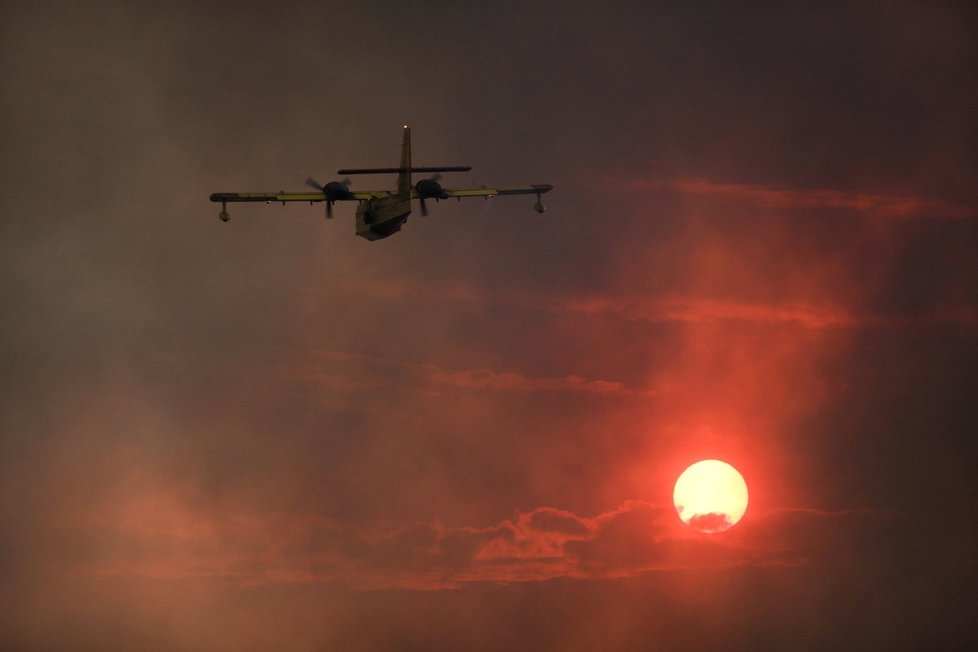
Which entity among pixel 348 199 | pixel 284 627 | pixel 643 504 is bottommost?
pixel 284 627

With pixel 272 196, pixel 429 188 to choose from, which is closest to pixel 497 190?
pixel 429 188

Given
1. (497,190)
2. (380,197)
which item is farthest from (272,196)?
(497,190)

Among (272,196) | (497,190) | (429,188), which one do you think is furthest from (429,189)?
(272,196)

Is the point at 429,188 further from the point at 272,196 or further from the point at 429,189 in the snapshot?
the point at 272,196

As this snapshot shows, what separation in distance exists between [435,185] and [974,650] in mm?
60831

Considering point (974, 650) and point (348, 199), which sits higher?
point (348, 199)

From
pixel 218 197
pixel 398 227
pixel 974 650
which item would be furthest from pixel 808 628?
pixel 218 197

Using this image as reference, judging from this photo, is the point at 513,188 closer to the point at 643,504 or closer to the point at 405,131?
the point at 405,131

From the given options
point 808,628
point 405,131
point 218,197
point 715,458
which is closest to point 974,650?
point 808,628

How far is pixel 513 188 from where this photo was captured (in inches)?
3068

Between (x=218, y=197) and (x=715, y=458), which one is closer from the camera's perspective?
(x=218, y=197)

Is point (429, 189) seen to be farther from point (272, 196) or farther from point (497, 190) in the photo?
point (272, 196)

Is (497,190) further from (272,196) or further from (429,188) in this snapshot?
(272,196)

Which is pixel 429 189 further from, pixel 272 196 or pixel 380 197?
pixel 272 196
